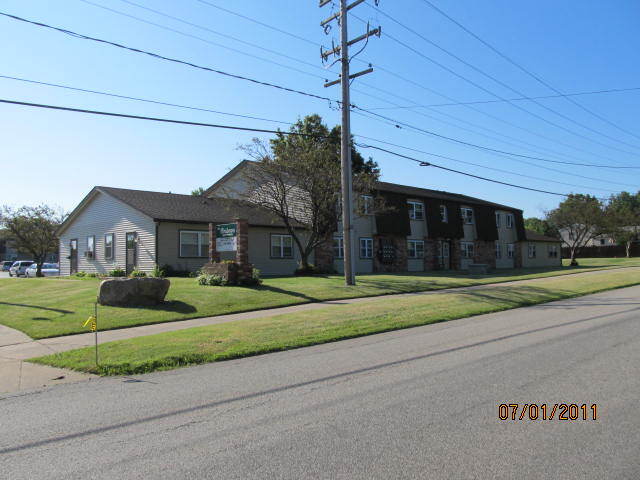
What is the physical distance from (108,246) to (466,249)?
2684 cm

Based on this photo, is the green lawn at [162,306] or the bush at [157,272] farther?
the bush at [157,272]

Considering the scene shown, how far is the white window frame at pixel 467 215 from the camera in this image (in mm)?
40250

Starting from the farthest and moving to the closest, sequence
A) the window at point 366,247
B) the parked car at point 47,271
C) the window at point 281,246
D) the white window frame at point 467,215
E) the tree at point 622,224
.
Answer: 1. the tree at point 622,224
2. the white window frame at point 467,215
3. the parked car at point 47,271
4. the window at point 366,247
5. the window at point 281,246

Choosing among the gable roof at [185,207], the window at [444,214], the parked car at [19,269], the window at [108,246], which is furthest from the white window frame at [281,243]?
the parked car at [19,269]

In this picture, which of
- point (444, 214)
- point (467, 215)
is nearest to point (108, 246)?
point (444, 214)

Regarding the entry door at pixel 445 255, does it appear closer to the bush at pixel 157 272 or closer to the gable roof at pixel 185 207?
the gable roof at pixel 185 207

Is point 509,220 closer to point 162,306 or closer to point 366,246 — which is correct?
point 366,246

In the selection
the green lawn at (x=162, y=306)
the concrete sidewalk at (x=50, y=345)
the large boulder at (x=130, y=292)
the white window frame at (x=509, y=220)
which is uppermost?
the white window frame at (x=509, y=220)

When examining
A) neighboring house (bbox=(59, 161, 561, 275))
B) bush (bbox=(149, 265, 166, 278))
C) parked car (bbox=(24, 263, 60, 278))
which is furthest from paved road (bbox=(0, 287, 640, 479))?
parked car (bbox=(24, 263, 60, 278))

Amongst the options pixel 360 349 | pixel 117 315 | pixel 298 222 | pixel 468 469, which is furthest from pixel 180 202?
pixel 468 469

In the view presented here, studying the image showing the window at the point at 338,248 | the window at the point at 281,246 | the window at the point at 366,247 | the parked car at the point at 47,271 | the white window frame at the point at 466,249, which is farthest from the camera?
the white window frame at the point at 466,249

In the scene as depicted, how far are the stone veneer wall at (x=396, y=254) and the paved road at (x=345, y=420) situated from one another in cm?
2432

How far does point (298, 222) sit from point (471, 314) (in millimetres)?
16014

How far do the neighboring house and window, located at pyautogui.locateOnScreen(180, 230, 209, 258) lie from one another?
5cm
